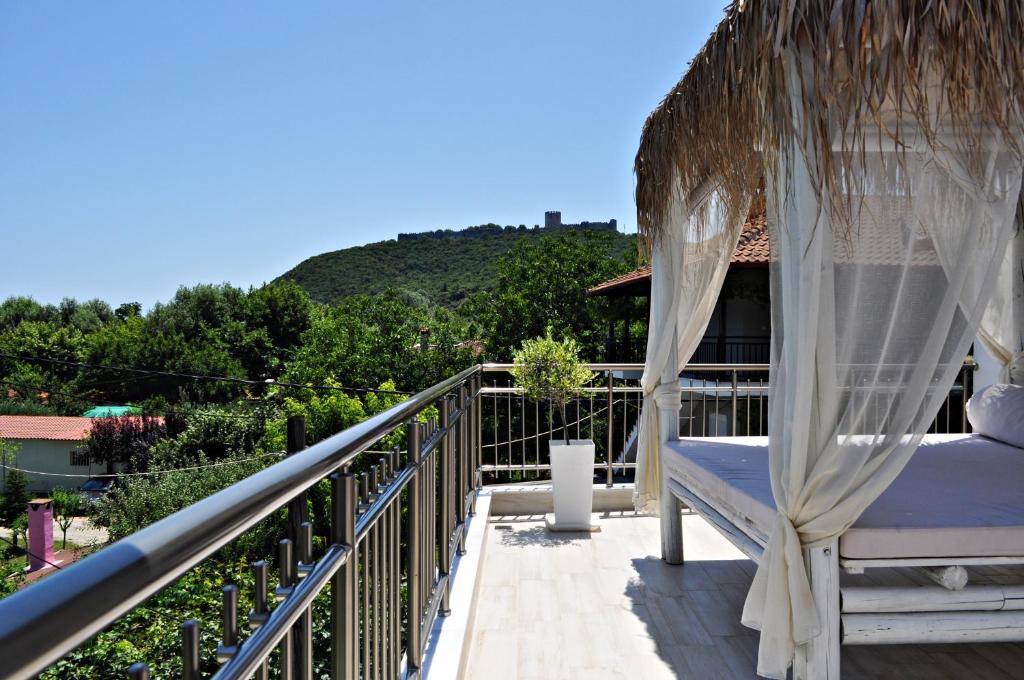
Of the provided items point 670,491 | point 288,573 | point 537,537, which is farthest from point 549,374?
point 288,573

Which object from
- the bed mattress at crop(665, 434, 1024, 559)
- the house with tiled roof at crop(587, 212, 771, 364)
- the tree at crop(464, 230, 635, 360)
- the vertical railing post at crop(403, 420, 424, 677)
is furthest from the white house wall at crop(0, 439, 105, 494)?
the vertical railing post at crop(403, 420, 424, 677)

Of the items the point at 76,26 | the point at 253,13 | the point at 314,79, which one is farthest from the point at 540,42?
the point at 76,26

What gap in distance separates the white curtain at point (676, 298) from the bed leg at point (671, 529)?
0.87 feet

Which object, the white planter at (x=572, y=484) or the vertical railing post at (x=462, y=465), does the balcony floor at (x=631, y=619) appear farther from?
the vertical railing post at (x=462, y=465)

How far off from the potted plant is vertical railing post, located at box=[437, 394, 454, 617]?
202cm

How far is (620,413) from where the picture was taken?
65.5ft

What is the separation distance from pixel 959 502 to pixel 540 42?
649 inches

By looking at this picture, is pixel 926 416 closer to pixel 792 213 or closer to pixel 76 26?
pixel 792 213

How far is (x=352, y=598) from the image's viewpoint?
1310 mm

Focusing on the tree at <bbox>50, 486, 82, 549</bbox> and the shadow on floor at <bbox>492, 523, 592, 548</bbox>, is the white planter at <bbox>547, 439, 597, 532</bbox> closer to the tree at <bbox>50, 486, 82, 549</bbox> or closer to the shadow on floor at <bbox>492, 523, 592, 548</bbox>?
the shadow on floor at <bbox>492, 523, 592, 548</bbox>

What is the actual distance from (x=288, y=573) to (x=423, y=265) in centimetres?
4615

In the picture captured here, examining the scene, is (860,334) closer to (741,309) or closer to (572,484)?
(572,484)

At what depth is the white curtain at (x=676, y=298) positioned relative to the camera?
14.0ft

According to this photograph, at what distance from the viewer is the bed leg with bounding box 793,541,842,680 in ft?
8.07
